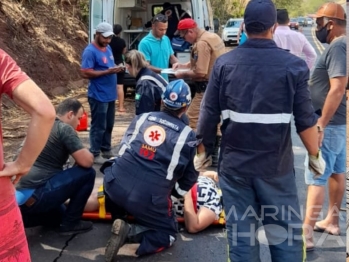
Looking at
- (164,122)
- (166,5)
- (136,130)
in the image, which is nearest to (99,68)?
(136,130)

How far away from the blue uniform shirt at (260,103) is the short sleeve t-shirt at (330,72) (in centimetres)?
84

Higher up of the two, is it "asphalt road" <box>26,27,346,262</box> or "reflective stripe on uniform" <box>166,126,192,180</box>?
"reflective stripe on uniform" <box>166,126,192,180</box>

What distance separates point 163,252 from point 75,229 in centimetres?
79

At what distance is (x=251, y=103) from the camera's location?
269cm

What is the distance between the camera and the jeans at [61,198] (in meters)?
3.90

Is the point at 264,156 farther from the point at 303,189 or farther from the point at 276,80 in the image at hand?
the point at 303,189

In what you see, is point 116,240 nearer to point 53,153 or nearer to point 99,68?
point 53,153

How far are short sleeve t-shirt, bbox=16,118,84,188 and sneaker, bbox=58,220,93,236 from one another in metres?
0.48

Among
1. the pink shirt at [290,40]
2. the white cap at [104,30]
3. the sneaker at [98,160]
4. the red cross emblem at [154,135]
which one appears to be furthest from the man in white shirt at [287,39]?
the red cross emblem at [154,135]

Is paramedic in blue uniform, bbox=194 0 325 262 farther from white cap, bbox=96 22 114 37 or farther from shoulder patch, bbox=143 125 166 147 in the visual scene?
white cap, bbox=96 22 114 37

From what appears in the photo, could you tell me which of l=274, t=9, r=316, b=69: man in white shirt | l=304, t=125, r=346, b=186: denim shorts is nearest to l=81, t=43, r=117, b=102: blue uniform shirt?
l=274, t=9, r=316, b=69: man in white shirt

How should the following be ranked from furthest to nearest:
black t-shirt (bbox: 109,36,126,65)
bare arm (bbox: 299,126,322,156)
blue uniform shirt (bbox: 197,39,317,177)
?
1. black t-shirt (bbox: 109,36,126,65)
2. bare arm (bbox: 299,126,322,156)
3. blue uniform shirt (bbox: 197,39,317,177)

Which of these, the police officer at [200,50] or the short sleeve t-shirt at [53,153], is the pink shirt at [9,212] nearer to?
the short sleeve t-shirt at [53,153]

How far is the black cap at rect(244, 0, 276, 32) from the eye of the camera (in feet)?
8.82
